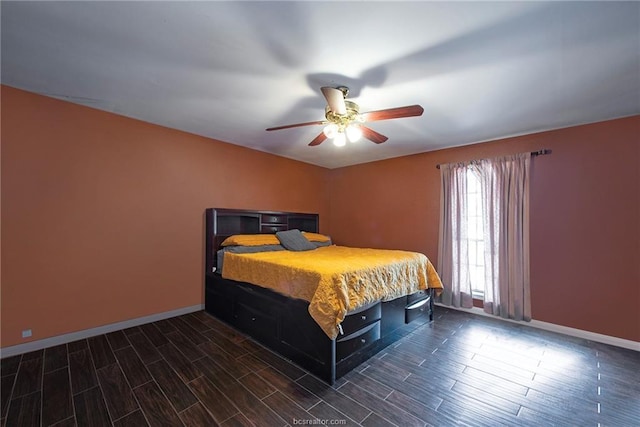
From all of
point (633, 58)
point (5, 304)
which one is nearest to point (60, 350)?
point (5, 304)

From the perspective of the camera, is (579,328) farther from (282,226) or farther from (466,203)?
(282,226)

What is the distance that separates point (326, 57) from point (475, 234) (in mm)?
3244

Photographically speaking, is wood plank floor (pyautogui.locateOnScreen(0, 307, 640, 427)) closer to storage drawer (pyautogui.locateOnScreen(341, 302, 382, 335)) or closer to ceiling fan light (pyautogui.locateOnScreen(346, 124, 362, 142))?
storage drawer (pyautogui.locateOnScreen(341, 302, 382, 335))

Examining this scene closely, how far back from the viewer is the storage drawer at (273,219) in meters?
4.23

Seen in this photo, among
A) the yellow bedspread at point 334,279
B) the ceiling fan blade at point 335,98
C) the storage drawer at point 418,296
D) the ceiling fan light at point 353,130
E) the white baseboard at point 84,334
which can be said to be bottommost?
the white baseboard at point 84,334

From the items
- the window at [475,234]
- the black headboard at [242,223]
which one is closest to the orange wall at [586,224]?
the window at [475,234]

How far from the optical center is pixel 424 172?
13.8 ft

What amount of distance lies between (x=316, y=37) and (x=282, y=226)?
128 inches

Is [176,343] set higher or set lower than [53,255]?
lower

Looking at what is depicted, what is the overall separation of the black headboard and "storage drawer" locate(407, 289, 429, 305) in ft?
7.99

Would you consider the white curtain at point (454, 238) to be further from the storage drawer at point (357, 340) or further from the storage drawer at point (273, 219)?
the storage drawer at point (273, 219)

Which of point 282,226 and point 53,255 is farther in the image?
point 282,226

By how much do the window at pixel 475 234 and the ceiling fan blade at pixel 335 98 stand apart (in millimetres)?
2634

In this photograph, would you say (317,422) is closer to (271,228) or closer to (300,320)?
(300,320)
